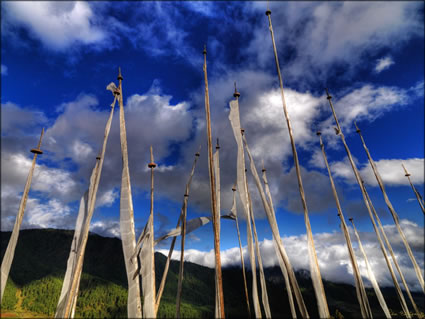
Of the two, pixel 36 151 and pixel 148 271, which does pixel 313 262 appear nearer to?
pixel 148 271

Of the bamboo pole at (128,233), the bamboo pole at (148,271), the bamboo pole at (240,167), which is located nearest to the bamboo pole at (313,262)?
the bamboo pole at (240,167)

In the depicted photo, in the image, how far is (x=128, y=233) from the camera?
31.0ft

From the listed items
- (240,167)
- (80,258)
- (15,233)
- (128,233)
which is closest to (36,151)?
(15,233)

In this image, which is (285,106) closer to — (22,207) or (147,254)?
(147,254)

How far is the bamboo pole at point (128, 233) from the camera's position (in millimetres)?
8469

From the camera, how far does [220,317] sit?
331 inches

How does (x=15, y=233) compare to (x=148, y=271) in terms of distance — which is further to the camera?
(x=15, y=233)

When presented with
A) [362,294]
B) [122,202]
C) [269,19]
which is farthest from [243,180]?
[362,294]

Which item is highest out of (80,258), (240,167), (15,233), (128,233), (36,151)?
(36,151)

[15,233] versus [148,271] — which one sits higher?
[15,233]

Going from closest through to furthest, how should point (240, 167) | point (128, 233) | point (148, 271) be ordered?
point (148, 271)
point (128, 233)
point (240, 167)

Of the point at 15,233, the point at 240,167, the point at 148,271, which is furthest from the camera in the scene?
the point at 240,167

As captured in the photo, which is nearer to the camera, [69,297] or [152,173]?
[69,297]

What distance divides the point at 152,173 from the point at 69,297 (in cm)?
500
